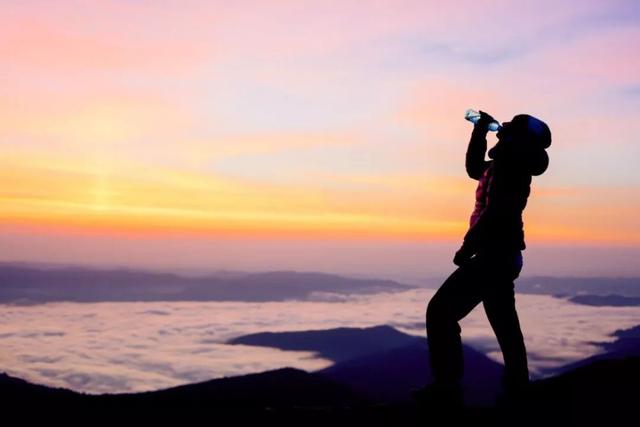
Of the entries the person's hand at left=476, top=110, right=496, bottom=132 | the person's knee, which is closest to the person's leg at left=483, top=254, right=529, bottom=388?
the person's knee

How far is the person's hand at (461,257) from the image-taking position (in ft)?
22.4

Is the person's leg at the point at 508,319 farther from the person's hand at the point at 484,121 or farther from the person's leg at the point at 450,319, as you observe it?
the person's hand at the point at 484,121

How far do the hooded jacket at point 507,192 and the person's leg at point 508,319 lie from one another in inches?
10.1

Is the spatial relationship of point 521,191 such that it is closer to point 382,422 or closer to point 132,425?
point 382,422

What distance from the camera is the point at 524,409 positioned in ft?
23.3

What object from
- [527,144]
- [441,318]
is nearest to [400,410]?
[441,318]

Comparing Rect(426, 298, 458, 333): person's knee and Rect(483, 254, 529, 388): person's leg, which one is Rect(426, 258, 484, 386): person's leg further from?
Rect(483, 254, 529, 388): person's leg

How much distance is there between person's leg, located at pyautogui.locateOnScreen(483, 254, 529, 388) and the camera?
688 cm

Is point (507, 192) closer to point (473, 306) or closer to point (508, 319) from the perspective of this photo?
point (473, 306)

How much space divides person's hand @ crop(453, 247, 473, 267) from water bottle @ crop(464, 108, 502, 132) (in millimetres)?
1338

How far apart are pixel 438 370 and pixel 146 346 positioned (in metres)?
190

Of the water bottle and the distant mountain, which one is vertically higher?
the water bottle

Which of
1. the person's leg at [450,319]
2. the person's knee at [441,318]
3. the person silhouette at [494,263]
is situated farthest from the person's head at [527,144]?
the person's knee at [441,318]

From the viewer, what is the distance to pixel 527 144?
6773 millimetres
